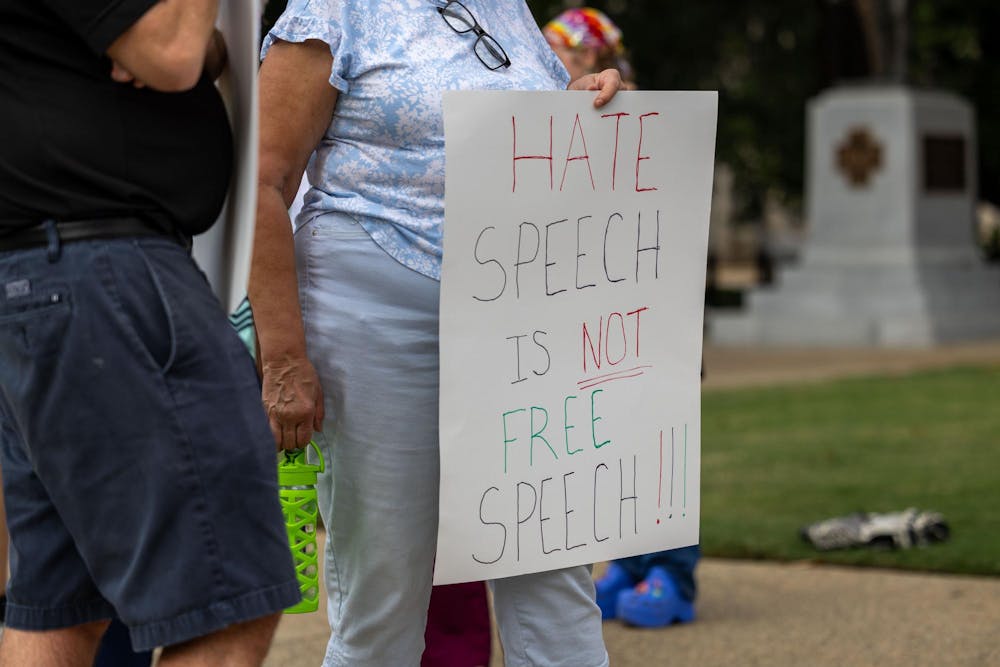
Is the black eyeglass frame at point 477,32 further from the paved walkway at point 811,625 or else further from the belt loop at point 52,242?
the paved walkway at point 811,625

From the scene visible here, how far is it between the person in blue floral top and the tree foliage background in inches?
637

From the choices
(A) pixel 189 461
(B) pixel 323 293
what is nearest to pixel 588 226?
(B) pixel 323 293

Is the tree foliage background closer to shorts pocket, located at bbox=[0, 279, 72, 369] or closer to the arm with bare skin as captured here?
the arm with bare skin

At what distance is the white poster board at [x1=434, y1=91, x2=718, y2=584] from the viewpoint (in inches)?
118

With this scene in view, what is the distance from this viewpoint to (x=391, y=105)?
2936 millimetres

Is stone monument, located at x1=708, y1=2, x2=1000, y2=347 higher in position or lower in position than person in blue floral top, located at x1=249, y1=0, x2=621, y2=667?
higher

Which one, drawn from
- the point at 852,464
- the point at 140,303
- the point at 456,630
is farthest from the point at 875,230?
the point at 140,303

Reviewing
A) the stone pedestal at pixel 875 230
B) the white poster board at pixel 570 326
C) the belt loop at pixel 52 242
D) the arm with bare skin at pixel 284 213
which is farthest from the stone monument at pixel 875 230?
the belt loop at pixel 52 242

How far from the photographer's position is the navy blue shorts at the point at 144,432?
2346 mm

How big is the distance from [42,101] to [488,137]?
85cm

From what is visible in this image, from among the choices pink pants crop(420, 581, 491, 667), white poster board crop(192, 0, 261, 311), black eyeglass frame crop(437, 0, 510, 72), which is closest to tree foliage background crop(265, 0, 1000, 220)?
pink pants crop(420, 581, 491, 667)

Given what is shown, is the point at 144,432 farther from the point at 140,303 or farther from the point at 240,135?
the point at 240,135

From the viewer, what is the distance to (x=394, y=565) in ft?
10.1

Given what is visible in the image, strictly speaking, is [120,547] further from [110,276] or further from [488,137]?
[488,137]
